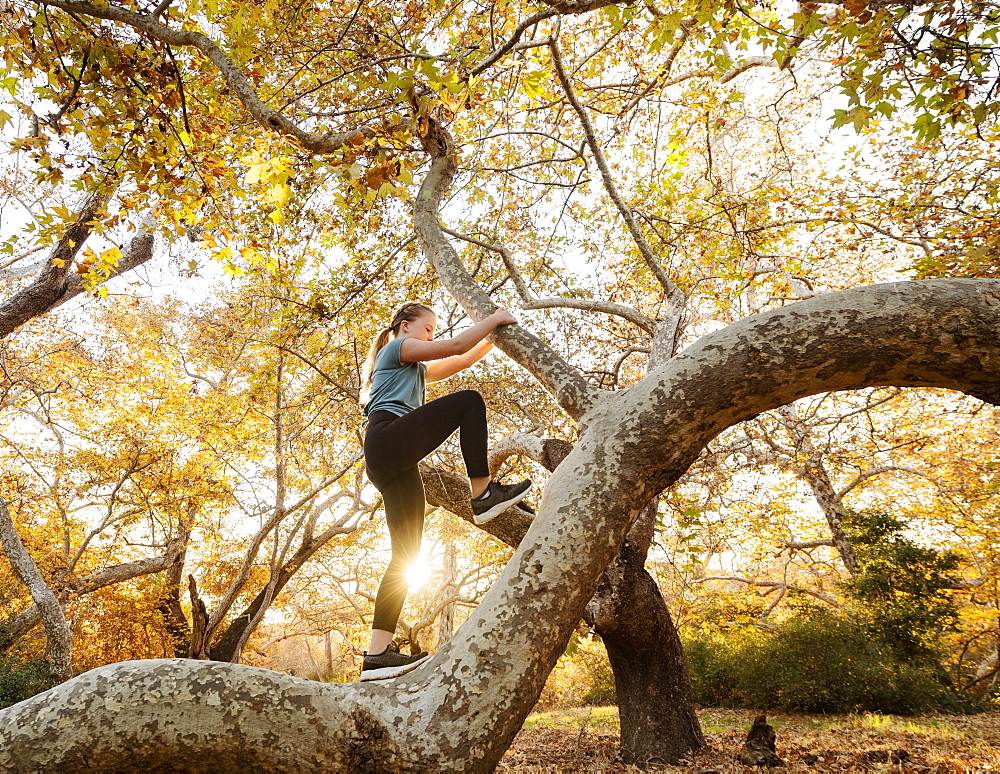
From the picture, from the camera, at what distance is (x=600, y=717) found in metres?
10.1

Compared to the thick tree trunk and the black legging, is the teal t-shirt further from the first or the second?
the thick tree trunk

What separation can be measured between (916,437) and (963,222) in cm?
466

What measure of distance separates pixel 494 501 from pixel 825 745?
532 centimetres

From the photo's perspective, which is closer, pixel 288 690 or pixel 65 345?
pixel 288 690

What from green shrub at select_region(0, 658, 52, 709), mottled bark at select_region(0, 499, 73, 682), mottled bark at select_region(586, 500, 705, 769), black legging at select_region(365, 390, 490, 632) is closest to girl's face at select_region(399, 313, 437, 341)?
black legging at select_region(365, 390, 490, 632)

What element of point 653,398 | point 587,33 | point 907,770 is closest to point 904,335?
point 653,398

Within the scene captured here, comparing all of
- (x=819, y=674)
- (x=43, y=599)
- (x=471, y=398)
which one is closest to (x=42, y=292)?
(x=43, y=599)

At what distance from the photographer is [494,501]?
275 cm

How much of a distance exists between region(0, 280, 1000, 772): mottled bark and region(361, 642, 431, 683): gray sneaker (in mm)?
571

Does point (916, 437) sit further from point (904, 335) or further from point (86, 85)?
point (86, 85)

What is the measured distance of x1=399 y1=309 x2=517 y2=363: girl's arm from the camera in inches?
105

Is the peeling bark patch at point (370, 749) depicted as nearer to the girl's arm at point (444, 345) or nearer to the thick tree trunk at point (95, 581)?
the girl's arm at point (444, 345)

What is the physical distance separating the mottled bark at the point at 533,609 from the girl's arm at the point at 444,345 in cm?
71

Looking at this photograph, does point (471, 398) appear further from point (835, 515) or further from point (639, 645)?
point (835, 515)
